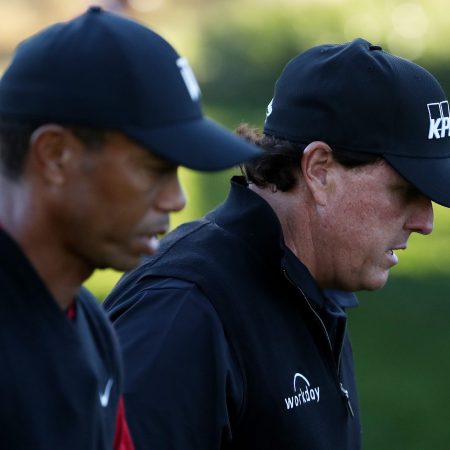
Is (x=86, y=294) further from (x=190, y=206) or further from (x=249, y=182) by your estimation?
(x=190, y=206)

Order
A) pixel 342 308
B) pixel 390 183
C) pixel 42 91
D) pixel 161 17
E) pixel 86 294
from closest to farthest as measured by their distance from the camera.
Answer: pixel 42 91 < pixel 86 294 < pixel 390 183 < pixel 342 308 < pixel 161 17

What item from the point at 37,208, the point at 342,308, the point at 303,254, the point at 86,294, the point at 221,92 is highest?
the point at 37,208

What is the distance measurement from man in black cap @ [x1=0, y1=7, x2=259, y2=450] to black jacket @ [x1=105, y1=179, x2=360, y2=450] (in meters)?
0.49

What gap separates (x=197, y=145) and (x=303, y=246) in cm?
96

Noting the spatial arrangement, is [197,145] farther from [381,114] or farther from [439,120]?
[439,120]

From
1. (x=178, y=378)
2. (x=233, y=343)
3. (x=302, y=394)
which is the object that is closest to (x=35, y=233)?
(x=178, y=378)

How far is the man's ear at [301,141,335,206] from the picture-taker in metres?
3.02

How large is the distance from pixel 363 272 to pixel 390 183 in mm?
225

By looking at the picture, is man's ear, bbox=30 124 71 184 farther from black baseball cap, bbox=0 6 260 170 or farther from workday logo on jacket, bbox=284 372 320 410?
workday logo on jacket, bbox=284 372 320 410

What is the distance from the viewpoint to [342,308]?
324 cm

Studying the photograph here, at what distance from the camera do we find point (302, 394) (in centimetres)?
288

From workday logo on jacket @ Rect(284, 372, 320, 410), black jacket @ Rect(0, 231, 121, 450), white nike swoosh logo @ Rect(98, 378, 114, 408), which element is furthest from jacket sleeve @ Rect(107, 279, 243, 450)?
black jacket @ Rect(0, 231, 121, 450)

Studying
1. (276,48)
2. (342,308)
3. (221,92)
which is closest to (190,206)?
(221,92)

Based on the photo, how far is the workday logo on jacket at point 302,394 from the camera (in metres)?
2.85
